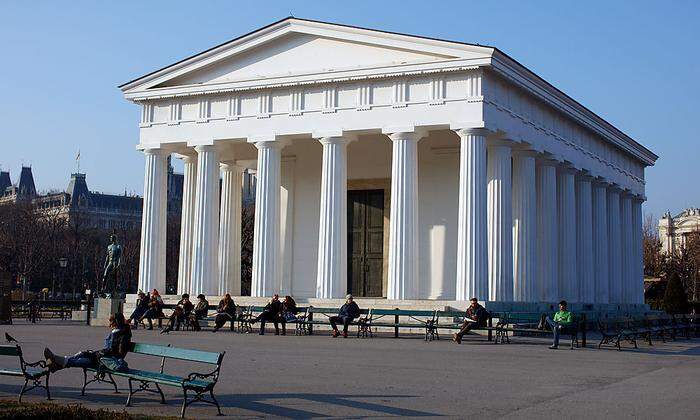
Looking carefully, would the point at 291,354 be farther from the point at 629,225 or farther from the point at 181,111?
the point at 629,225

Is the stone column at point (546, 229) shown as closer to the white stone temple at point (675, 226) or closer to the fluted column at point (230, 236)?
the fluted column at point (230, 236)

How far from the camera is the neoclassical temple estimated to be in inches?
1337

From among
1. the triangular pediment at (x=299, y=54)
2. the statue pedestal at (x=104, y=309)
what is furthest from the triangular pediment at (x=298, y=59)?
the statue pedestal at (x=104, y=309)

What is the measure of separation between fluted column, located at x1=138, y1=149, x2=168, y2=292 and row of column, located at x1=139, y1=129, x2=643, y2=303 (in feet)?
0.14

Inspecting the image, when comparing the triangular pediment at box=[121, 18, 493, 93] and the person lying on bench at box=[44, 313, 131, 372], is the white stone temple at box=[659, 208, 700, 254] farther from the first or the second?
the person lying on bench at box=[44, 313, 131, 372]

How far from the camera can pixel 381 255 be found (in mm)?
41656

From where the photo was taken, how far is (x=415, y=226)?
1346 inches

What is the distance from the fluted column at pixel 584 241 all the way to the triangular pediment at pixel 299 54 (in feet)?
46.6

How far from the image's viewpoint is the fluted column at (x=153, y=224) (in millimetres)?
39531

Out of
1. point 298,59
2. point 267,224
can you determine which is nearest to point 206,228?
point 267,224

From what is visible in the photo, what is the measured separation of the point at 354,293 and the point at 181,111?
37.2 ft

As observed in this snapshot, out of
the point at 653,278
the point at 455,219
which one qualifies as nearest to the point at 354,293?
the point at 455,219

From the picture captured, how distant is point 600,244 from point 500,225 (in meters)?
13.3

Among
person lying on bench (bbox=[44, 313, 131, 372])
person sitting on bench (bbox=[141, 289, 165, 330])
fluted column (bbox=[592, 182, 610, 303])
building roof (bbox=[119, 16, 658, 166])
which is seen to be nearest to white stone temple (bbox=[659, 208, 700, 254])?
fluted column (bbox=[592, 182, 610, 303])
